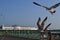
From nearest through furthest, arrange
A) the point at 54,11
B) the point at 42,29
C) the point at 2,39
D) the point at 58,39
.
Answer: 1. the point at 42,29
2. the point at 54,11
3. the point at 58,39
4. the point at 2,39

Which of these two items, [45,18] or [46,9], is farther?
[46,9]

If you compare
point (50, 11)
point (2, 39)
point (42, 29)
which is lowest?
point (2, 39)

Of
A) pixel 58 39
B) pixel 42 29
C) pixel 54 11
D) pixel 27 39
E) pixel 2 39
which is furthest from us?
pixel 2 39

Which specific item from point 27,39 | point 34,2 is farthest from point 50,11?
point 27,39

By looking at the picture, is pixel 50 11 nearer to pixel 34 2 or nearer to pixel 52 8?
pixel 52 8

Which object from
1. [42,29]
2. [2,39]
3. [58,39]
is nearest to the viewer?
[42,29]

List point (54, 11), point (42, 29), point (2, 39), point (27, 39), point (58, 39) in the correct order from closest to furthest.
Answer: point (42, 29) < point (54, 11) < point (58, 39) < point (27, 39) < point (2, 39)

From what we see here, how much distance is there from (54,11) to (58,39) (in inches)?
213

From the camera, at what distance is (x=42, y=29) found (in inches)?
384

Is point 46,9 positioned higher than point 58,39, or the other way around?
point 46,9

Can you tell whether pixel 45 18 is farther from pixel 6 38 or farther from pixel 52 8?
pixel 6 38

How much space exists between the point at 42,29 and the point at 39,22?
41 cm

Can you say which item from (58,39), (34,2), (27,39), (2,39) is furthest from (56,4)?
(2,39)

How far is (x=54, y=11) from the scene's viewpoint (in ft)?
34.2
